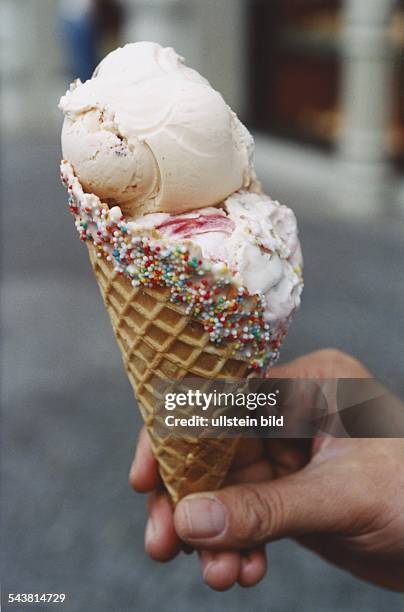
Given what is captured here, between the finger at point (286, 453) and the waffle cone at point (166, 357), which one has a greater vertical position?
the waffle cone at point (166, 357)

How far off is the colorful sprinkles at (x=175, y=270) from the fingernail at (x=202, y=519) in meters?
0.44

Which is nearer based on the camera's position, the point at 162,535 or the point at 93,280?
the point at 162,535

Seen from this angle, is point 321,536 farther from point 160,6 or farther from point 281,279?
point 160,6

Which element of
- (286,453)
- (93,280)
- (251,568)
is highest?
(286,453)

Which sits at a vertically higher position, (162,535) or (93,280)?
(162,535)

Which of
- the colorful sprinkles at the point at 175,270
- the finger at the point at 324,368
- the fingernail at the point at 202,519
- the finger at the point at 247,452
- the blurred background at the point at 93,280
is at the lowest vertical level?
the blurred background at the point at 93,280

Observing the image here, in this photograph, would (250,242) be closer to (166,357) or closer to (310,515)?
(166,357)

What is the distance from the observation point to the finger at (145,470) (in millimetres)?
2068

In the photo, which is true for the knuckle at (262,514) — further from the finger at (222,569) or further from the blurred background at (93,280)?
the blurred background at (93,280)

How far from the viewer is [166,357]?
163 centimetres

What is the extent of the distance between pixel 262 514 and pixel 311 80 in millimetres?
7011

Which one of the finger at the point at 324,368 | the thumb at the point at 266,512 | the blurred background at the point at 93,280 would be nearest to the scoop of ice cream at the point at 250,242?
the thumb at the point at 266,512

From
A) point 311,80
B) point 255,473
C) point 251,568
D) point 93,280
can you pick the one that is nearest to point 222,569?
point 251,568

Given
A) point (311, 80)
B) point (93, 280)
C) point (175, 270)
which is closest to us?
point (175, 270)
